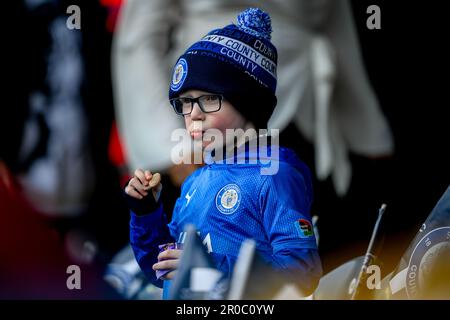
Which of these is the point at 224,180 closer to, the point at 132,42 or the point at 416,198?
the point at 416,198

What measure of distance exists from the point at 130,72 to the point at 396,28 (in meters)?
1.04

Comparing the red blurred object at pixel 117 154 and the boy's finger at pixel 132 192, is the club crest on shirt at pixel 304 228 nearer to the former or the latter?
the boy's finger at pixel 132 192

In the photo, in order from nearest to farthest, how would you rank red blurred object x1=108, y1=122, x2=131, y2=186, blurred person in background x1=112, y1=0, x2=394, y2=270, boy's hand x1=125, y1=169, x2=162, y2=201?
boy's hand x1=125, y1=169, x2=162, y2=201, blurred person in background x1=112, y1=0, x2=394, y2=270, red blurred object x1=108, y1=122, x2=131, y2=186

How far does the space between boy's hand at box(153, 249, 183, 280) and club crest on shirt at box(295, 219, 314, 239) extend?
26 cm

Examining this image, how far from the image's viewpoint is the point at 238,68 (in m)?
1.63

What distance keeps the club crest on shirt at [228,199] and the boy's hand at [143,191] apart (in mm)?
149

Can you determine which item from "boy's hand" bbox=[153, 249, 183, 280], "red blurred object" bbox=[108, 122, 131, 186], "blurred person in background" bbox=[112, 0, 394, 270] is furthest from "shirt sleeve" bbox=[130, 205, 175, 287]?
"red blurred object" bbox=[108, 122, 131, 186]

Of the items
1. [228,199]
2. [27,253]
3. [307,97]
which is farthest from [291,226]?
[27,253]

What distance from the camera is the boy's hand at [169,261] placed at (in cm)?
151

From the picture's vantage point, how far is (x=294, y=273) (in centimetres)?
147

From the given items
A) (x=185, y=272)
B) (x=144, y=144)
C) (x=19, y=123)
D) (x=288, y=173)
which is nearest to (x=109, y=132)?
(x=144, y=144)

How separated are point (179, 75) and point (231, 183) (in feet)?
0.94

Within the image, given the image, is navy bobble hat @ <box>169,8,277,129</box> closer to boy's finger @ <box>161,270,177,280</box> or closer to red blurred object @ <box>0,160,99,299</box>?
boy's finger @ <box>161,270,177,280</box>

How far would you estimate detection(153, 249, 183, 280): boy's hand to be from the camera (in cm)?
151
